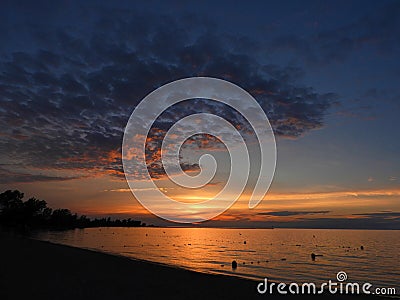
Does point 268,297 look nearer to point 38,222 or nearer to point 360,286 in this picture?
point 360,286

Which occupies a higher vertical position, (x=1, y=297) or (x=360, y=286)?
(x=1, y=297)

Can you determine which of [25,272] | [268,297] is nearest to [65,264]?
[25,272]

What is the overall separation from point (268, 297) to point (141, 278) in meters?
8.27

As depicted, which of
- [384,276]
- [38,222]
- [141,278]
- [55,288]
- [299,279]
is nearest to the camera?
[55,288]

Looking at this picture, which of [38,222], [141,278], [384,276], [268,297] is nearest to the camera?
[268,297]

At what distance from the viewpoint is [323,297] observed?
1936 centimetres

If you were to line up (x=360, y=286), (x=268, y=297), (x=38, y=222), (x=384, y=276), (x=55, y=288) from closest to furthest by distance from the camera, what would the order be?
(x=55, y=288) < (x=268, y=297) < (x=360, y=286) < (x=384, y=276) < (x=38, y=222)

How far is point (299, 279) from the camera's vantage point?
35000 mm

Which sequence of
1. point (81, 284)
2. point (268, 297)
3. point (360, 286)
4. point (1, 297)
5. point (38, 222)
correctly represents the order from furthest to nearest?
point (38, 222) → point (360, 286) → point (268, 297) → point (81, 284) → point (1, 297)

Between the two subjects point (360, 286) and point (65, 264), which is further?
point (360, 286)

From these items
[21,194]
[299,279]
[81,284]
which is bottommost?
[299,279]

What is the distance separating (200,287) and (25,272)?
1075cm

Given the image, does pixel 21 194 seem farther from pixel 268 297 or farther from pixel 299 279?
pixel 268 297

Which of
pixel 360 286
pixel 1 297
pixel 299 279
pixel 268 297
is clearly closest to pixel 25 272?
pixel 1 297
